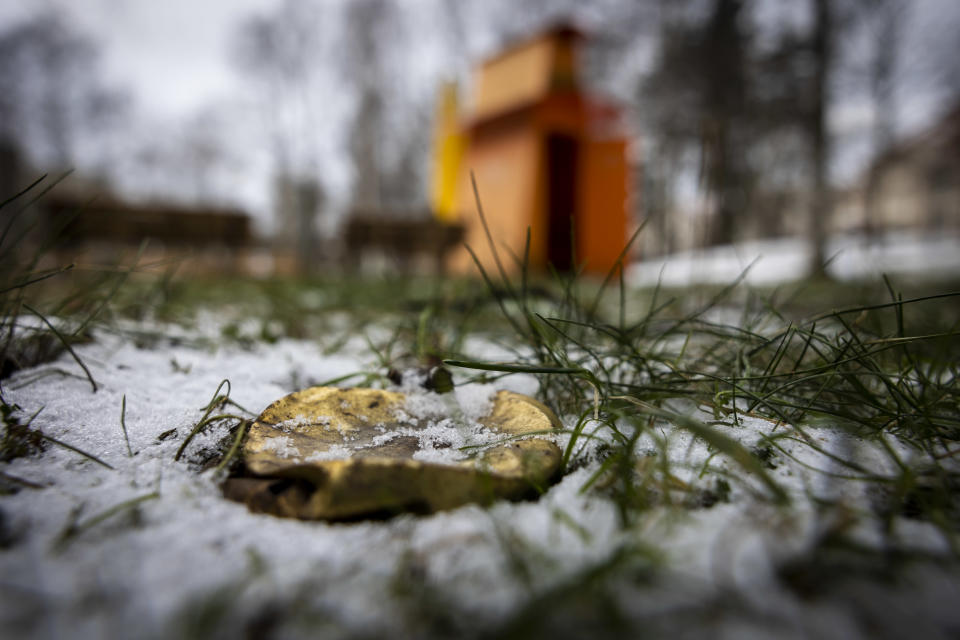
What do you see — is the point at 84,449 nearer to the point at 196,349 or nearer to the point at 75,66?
the point at 196,349

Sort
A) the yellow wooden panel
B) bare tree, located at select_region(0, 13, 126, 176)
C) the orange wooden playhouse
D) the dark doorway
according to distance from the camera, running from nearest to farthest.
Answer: the orange wooden playhouse < the yellow wooden panel < the dark doorway < bare tree, located at select_region(0, 13, 126, 176)

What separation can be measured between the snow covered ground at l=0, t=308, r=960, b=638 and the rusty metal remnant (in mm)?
22

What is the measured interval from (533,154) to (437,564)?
6.33 metres

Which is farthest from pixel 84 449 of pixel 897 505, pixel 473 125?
pixel 473 125

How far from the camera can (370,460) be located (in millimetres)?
494

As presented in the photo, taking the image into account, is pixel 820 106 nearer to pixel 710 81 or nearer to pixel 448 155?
pixel 710 81

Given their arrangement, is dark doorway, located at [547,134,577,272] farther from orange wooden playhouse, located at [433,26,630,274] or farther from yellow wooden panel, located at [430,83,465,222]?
yellow wooden panel, located at [430,83,465,222]

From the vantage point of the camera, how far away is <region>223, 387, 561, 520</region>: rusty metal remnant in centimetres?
49

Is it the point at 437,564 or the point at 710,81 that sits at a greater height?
the point at 710,81

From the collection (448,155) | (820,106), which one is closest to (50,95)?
(448,155)

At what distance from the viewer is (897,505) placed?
1.49ft

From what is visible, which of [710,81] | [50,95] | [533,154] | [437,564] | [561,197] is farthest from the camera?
[50,95]

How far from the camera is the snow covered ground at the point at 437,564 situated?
340 millimetres

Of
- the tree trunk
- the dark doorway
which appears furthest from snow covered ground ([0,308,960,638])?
the dark doorway
